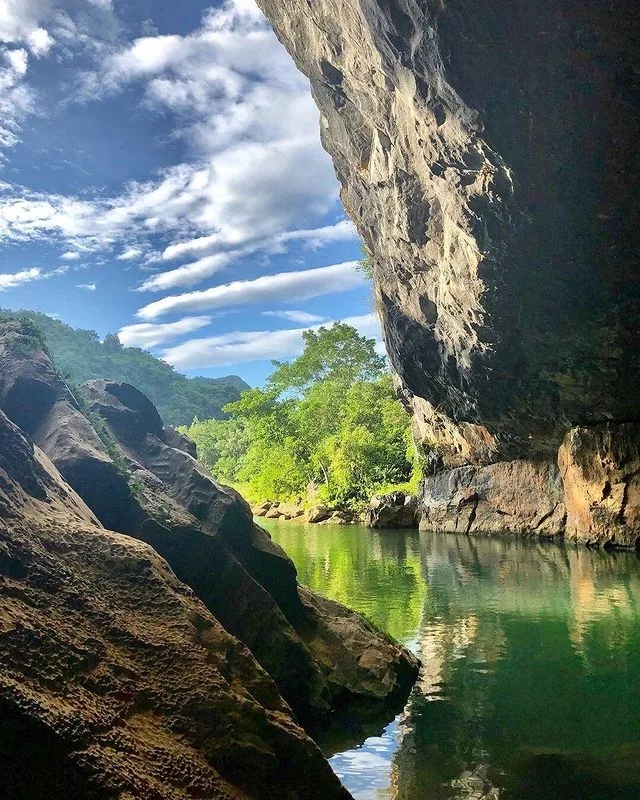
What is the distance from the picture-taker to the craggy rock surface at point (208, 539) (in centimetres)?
605

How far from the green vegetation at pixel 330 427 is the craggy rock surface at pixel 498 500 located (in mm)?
6101

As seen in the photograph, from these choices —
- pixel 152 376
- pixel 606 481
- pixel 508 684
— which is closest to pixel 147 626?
pixel 508 684

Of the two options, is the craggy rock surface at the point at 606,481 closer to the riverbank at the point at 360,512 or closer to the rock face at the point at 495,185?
the rock face at the point at 495,185

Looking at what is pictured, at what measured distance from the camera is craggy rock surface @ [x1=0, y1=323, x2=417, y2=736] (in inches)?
238

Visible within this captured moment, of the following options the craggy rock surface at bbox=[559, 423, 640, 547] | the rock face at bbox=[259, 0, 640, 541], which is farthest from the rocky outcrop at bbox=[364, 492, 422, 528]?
the craggy rock surface at bbox=[559, 423, 640, 547]

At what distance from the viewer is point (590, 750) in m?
5.22

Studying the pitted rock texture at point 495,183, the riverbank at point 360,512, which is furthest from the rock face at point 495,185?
the riverbank at point 360,512

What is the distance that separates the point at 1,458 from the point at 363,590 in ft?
32.4

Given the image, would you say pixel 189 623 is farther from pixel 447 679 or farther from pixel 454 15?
pixel 454 15

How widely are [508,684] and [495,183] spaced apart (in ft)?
26.8

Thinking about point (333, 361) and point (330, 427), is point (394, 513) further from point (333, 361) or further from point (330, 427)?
point (333, 361)

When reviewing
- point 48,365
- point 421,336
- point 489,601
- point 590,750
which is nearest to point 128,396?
point 48,365

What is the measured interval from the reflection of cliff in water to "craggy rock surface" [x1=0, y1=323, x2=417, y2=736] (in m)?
0.76

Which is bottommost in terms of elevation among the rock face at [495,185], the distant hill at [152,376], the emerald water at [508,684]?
the emerald water at [508,684]
